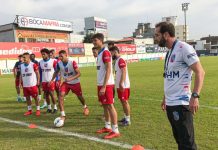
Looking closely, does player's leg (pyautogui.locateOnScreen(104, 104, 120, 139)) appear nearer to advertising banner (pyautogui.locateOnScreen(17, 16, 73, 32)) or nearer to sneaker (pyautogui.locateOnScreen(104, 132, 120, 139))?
sneaker (pyautogui.locateOnScreen(104, 132, 120, 139))

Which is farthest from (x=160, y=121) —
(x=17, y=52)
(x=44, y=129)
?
(x=17, y=52)

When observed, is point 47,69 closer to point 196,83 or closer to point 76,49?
point 196,83

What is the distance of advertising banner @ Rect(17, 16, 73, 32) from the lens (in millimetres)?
54562

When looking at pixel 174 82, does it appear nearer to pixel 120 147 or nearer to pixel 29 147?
pixel 120 147

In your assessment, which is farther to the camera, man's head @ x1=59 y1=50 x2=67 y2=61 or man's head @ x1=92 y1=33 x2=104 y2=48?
man's head @ x1=59 y1=50 x2=67 y2=61

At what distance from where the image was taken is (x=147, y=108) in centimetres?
824

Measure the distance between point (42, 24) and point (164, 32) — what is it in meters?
59.0

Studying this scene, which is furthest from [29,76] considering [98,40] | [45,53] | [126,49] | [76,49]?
[126,49]

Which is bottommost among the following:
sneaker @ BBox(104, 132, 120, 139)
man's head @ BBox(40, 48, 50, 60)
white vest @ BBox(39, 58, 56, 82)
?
sneaker @ BBox(104, 132, 120, 139)

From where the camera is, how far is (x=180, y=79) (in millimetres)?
3434

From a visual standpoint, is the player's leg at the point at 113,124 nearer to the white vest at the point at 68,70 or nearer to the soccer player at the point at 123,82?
the soccer player at the point at 123,82

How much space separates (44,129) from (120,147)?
91.7 inches

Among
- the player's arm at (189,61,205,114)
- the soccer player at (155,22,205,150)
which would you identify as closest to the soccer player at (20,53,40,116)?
the soccer player at (155,22,205,150)

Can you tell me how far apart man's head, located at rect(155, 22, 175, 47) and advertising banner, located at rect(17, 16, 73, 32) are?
54483mm
